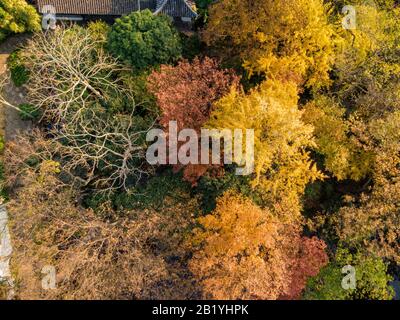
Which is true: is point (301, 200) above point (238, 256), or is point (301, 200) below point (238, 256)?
above

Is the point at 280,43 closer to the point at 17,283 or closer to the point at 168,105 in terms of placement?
the point at 168,105

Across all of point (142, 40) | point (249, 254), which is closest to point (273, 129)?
point (249, 254)

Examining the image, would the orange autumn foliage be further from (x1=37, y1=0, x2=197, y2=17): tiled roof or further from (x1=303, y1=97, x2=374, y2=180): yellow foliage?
(x1=37, y1=0, x2=197, y2=17): tiled roof

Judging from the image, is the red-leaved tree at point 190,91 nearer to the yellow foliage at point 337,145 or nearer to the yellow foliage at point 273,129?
the yellow foliage at point 273,129

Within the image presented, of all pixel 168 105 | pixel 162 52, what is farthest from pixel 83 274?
pixel 162 52

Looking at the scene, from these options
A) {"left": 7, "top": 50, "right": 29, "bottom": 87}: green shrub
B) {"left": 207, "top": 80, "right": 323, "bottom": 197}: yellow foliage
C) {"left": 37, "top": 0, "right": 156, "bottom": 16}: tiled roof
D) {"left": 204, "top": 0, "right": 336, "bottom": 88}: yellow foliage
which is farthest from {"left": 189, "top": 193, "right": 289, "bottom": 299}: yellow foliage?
{"left": 7, "top": 50, "right": 29, "bottom": 87}: green shrub

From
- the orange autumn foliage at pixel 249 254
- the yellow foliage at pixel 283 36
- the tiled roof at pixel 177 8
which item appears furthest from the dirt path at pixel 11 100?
the orange autumn foliage at pixel 249 254
